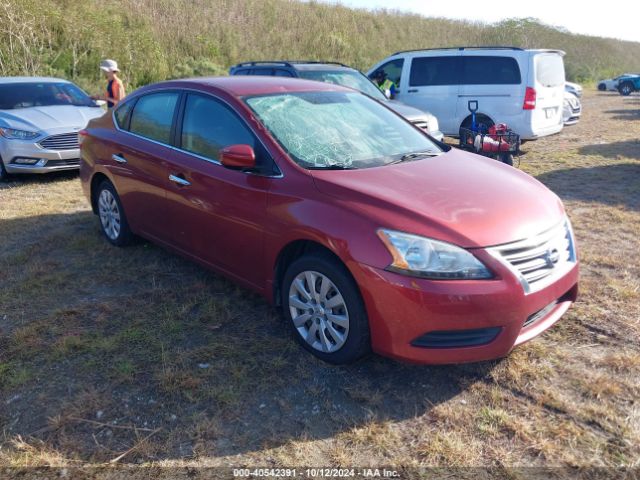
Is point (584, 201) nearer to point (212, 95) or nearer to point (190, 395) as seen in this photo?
point (212, 95)

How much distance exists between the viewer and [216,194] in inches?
153

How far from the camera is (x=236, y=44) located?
24.6m

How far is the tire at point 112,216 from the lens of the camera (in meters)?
5.25

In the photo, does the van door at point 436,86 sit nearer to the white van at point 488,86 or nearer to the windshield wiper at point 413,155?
the white van at point 488,86

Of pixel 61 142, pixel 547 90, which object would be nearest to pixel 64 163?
pixel 61 142

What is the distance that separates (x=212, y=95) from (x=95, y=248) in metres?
2.27

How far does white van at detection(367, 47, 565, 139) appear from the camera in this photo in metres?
9.82

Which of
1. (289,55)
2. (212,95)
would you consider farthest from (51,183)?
(289,55)

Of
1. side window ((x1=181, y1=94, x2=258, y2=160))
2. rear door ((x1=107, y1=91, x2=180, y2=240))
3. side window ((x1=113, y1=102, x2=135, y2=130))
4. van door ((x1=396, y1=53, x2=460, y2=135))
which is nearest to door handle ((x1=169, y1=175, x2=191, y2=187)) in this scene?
rear door ((x1=107, y1=91, x2=180, y2=240))

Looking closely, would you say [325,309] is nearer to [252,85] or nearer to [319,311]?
[319,311]

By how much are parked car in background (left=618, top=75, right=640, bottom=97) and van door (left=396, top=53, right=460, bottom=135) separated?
22.2m

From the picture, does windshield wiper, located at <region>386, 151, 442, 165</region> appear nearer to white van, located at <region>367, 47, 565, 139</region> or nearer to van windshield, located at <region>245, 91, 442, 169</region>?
van windshield, located at <region>245, 91, 442, 169</region>

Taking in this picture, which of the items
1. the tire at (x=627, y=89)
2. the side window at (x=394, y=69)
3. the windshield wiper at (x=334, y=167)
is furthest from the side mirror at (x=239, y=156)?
the tire at (x=627, y=89)

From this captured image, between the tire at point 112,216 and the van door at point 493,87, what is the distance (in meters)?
7.33
